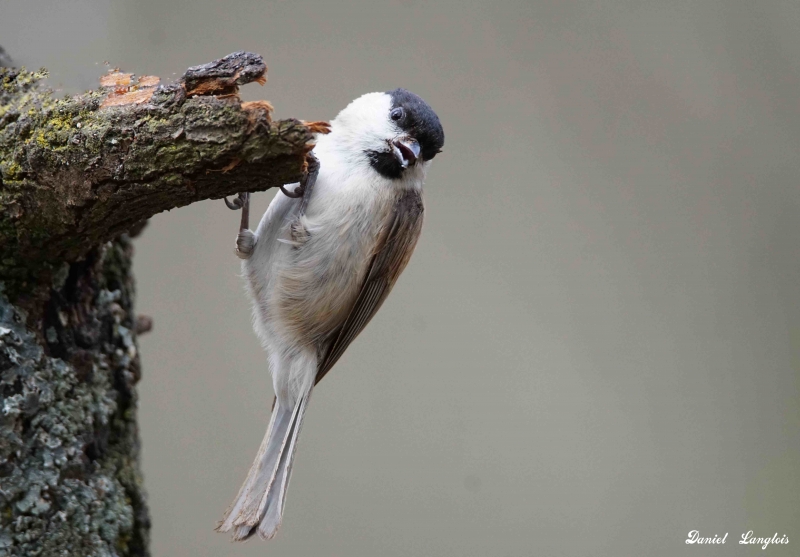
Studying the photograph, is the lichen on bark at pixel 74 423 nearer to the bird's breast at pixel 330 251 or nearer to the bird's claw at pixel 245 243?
the bird's claw at pixel 245 243

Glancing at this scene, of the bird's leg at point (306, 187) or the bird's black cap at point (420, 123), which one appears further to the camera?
the bird's black cap at point (420, 123)

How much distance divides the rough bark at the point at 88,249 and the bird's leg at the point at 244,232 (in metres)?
0.29

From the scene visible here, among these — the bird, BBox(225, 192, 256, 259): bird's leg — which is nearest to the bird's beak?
the bird

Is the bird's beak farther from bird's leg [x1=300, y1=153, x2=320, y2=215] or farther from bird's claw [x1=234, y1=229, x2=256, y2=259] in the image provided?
bird's claw [x1=234, y1=229, x2=256, y2=259]

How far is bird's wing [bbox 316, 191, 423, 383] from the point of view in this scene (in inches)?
74.3

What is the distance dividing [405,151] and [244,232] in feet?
1.52

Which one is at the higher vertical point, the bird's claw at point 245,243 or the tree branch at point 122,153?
the tree branch at point 122,153

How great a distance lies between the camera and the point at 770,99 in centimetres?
343

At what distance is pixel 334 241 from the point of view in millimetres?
1817

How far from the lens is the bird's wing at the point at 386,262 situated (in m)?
1.89
